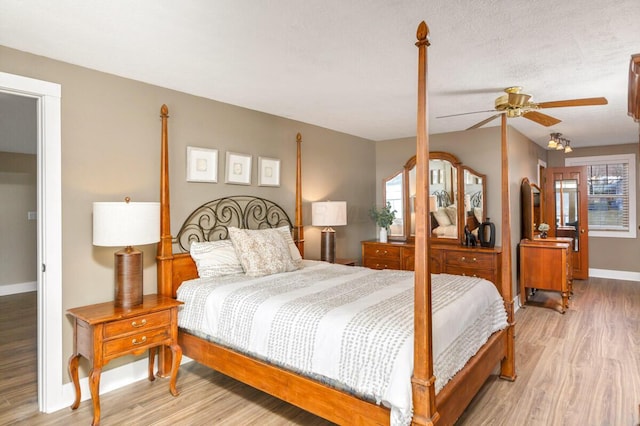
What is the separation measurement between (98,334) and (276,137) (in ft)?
8.91

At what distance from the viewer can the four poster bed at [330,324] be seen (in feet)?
5.82

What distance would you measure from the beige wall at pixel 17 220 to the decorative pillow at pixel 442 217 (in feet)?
21.7

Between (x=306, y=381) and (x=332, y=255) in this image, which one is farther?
(x=332, y=255)

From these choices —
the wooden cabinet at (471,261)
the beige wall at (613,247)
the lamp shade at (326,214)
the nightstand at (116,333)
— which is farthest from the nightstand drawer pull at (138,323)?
the beige wall at (613,247)

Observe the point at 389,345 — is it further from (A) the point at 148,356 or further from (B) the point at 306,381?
(A) the point at 148,356

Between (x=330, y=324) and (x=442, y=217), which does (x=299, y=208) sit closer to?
(x=442, y=217)

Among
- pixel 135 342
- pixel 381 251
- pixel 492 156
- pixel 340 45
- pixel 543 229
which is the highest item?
pixel 340 45

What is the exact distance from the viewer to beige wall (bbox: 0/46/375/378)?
2.78 m

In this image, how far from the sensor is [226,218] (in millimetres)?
3840

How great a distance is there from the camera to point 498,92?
3.43m

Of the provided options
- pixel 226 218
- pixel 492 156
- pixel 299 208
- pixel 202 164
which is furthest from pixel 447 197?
pixel 202 164

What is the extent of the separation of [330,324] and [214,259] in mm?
1555

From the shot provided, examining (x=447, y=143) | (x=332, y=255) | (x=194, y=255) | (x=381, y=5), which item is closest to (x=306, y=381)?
(x=194, y=255)

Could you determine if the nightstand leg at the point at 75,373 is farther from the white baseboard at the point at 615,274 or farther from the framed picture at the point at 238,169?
the white baseboard at the point at 615,274
